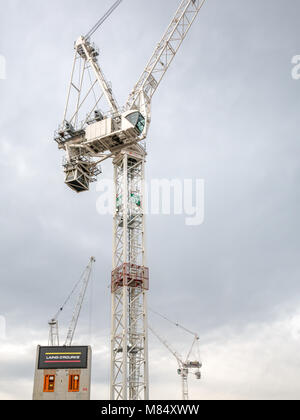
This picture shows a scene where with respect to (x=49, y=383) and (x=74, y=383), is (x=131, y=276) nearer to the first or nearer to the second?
(x=74, y=383)

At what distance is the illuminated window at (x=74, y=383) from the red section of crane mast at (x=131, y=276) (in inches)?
573

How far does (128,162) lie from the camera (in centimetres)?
8088

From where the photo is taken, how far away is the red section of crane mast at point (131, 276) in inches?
2817

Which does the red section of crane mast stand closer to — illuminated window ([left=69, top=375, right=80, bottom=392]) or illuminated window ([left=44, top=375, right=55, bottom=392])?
illuminated window ([left=69, top=375, right=80, bottom=392])

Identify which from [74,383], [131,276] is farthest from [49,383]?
[131,276]

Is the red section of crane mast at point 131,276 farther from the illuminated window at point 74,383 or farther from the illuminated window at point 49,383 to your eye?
the illuminated window at point 49,383

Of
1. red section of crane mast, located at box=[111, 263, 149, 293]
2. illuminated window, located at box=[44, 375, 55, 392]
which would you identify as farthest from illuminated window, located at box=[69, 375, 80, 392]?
red section of crane mast, located at box=[111, 263, 149, 293]

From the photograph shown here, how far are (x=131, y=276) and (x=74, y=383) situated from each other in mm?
→ 17090

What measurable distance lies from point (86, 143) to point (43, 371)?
35.6m

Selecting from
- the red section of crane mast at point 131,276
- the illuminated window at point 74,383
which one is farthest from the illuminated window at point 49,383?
the red section of crane mast at point 131,276

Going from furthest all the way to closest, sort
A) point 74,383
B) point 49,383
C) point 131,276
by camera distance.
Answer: point 131,276 < point 49,383 < point 74,383

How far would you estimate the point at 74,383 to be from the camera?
206 ft
